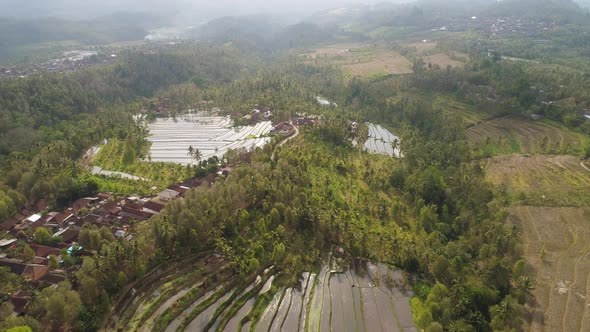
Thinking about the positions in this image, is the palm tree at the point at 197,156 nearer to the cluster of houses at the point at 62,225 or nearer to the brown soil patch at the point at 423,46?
the cluster of houses at the point at 62,225

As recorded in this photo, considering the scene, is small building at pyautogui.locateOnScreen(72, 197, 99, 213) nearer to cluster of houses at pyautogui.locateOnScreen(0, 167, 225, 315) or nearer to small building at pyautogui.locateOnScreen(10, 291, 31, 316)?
cluster of houses at pyautogui.locateOnScreen(0, 167, 225, 315)

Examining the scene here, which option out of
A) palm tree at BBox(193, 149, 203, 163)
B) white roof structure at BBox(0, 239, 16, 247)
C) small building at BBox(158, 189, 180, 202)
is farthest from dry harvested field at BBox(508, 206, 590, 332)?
white roof structure at BBox(0, 239, 16, 247)

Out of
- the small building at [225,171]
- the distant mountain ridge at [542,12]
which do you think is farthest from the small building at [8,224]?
the distant mountain ridge at [542,12]

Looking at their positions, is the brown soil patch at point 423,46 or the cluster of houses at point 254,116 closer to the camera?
the cluster of houses at point 254,116

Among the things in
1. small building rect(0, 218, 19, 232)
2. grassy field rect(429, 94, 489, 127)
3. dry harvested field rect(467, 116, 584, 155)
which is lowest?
dry harvested field rect(467, 116, 584, 155)

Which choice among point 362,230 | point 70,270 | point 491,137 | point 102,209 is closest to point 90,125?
point 102,209

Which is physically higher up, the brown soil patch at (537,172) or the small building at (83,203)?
the small building at (83,203)

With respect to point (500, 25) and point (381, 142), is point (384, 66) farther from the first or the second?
point (500, 25)
